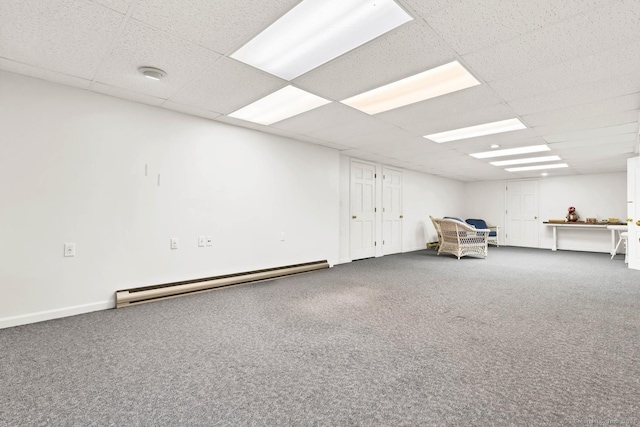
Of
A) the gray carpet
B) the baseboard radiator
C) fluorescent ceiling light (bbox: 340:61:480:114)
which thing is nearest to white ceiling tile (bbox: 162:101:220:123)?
fluorescent ceiling light (bbox: 340:61:480:114)

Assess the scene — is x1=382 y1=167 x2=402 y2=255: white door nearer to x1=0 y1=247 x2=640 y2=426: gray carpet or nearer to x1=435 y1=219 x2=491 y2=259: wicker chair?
x1=435 y1=219 x2=491 y2=259: wicker chair

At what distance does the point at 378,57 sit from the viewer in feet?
7.63

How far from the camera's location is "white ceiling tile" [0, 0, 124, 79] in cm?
181

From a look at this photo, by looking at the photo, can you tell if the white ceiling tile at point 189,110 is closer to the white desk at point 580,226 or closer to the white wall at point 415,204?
the white wall at point 415,204

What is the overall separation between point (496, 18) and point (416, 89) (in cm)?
121

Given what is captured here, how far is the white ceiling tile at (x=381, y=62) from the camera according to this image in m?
2.07

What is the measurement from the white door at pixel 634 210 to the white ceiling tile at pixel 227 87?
6.27 m

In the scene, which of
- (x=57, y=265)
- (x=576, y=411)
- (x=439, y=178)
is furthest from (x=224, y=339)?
(x=439, y=178)

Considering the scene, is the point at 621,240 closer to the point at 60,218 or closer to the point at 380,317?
the point at 380,317

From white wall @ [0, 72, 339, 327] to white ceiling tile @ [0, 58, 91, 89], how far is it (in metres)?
0.08

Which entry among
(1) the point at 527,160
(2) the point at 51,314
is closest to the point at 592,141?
(1) the point at 527,160

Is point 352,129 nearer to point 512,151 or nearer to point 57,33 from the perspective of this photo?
point 57,33

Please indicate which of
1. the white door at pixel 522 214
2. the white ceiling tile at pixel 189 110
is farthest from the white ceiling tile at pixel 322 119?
the white door at pixel 522 214

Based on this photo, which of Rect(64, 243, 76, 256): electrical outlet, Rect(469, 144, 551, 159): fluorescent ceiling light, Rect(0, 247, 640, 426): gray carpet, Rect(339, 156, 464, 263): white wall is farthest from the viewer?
Rect(339, 156, 464, 263): white wall
